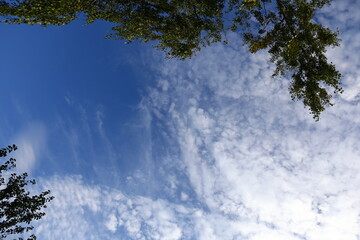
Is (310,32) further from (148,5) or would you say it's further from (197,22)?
(148,5)

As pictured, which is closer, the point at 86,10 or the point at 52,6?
the point at 52,6

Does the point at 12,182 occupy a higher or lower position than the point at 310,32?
lower

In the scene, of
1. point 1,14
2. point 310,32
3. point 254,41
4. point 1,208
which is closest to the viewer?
point 1,14

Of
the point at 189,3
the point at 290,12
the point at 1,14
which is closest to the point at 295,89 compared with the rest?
the point at 290,12

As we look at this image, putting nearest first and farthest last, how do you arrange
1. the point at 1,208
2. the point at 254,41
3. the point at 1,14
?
the point at 1,14, the point at 1,208, the point at 254,41

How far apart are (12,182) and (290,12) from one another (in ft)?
77.2

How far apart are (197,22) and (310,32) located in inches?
332

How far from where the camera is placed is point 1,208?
15.2m

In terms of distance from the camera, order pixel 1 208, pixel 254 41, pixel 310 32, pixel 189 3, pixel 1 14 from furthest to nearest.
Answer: pixel 254 41 < pixel 189 3 < pixel 310 32 < pixel 1 208 < pixel 1 14

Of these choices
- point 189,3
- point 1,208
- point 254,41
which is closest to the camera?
point 1,208

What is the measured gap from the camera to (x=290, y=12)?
17.6 meters

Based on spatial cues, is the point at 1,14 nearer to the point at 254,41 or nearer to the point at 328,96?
the point at 254,41

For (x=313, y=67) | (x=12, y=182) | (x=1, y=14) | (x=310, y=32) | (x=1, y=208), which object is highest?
(x=310, y=32)

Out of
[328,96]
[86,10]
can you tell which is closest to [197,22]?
[86,10]
